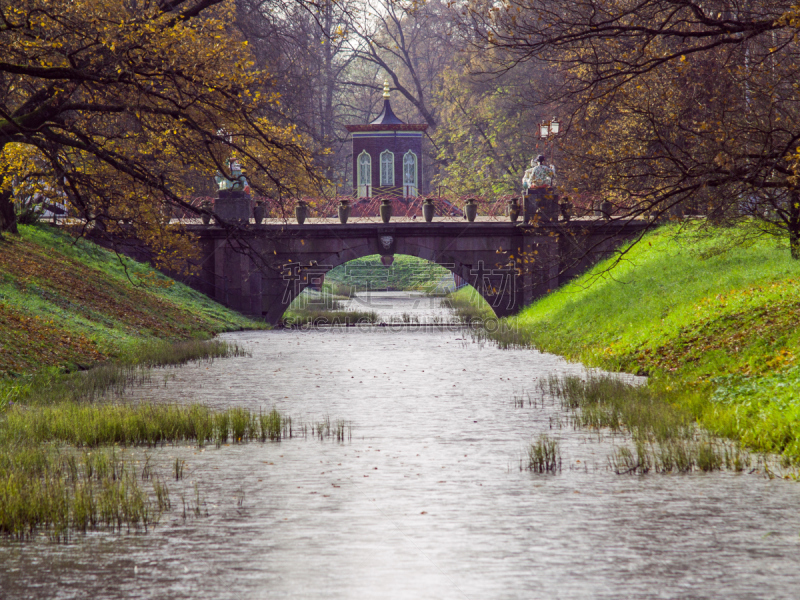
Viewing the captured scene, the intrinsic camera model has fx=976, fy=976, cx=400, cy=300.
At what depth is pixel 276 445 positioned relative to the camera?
10898mm

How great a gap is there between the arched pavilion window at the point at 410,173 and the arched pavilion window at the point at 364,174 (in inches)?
62.2

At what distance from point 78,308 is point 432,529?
1646 cm

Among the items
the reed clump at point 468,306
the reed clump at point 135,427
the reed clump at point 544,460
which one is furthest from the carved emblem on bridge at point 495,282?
the reed clump at point 544,460

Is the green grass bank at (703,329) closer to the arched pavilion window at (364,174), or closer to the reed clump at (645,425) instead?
the reed clump at (645,425)

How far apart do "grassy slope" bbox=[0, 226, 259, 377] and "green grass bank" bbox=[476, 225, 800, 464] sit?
28.5ft

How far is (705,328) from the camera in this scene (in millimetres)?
16266

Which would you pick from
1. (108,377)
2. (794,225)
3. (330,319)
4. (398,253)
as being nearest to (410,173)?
(330,319)

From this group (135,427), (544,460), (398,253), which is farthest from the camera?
(398,253)

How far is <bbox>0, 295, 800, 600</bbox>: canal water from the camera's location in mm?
6117

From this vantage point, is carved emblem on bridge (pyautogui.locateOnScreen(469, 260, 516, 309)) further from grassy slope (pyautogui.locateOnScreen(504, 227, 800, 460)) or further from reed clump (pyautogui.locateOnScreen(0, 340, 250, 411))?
reed clump (pyautogui.locateOnScreen(0, 340, 250, 411))

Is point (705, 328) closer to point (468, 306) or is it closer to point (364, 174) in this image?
point (468, 306)

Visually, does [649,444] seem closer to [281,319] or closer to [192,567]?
[192,567]

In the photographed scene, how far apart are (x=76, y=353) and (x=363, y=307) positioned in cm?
2404

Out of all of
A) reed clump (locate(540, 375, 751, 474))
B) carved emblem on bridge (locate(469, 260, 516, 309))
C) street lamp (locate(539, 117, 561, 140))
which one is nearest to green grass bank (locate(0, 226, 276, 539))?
reed clump (locate(540, 375, 751, 474))
